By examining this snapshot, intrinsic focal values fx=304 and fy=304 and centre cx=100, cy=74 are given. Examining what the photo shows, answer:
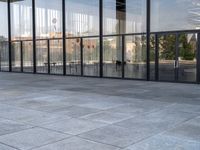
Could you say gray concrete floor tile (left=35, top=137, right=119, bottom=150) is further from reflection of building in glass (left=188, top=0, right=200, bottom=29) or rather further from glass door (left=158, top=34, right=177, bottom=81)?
reflection of building in glass (left=188, top=0, right=200, bottom=29)

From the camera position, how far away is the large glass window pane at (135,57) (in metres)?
16.4

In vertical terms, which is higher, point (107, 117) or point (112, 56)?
point (112, 56)

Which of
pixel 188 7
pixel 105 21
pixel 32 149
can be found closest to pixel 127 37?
pixel 105 21

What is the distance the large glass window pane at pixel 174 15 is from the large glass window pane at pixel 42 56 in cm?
884

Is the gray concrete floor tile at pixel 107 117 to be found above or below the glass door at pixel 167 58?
below

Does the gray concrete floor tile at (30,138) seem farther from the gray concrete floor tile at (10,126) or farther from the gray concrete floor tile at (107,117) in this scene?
the gray concrete floor tile at (107,117)

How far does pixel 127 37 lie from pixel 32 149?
42.1 ft

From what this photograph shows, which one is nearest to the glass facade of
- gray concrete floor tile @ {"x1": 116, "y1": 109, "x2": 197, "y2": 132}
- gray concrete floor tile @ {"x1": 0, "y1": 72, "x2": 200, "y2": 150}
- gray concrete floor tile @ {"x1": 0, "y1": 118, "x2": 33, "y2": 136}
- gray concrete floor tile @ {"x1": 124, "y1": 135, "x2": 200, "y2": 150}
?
gray concrete floor tile @ {"x1": 0, "y1": 72, "x2": 200, "y2": 150}

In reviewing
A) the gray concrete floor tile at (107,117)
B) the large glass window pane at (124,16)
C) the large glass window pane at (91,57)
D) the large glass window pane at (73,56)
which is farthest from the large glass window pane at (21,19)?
the gray concrete floor tile at (107,117)

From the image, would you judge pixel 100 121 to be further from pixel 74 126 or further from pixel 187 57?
pixel 187 57

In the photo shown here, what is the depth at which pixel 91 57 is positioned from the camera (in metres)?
18.9

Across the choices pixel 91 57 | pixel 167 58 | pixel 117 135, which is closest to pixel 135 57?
pixel 167 58

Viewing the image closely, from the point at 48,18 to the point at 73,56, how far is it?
3.58 meters

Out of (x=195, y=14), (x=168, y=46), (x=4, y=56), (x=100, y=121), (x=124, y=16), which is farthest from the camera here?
(x=4, y=56)
